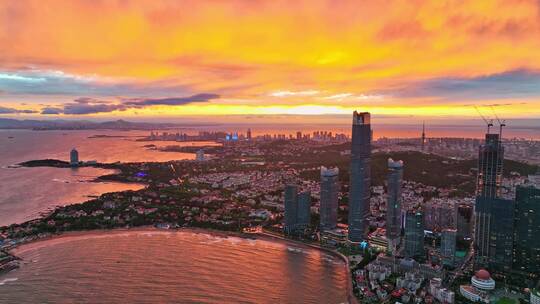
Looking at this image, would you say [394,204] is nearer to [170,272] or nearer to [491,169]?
[491,169]

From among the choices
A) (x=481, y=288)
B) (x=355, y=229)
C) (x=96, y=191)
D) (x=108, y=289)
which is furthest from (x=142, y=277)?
(x=96, y=191)

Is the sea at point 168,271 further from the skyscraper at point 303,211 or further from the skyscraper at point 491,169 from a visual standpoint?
the skyscraper at point 491,169

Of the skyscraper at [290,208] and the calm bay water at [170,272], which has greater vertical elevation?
the skyscraper at [290,208]

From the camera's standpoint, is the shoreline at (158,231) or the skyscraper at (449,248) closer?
the skyscraper at (449,248)

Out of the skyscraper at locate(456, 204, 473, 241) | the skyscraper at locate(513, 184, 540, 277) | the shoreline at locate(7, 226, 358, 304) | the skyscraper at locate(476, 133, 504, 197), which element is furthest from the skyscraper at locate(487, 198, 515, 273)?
the shoreline at locate(7, 226, 358, 304)

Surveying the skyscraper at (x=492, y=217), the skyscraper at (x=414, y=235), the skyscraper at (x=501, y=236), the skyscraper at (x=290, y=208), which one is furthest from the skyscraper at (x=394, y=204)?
the skyscraper at (x=290, y=208)

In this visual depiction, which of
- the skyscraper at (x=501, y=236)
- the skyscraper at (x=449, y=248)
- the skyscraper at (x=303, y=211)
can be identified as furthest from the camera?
the skyscraper at (x=303, y=211)
